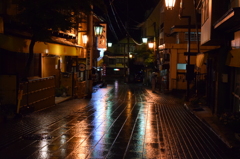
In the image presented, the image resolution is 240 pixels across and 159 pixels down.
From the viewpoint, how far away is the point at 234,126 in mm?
9117

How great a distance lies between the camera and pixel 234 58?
36.5 feet

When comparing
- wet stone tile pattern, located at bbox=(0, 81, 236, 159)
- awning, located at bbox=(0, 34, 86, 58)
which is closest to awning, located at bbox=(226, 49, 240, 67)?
wet stone tile pattern, located at bbox=(0, 81, 236, 159)

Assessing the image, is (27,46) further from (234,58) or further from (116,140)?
(234,58)

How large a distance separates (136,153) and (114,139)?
1.69m

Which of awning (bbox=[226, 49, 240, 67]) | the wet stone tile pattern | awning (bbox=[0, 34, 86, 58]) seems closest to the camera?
the wet stone tile pattern

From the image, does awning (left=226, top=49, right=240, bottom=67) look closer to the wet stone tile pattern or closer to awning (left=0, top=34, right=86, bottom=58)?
the wet stone tile pattern

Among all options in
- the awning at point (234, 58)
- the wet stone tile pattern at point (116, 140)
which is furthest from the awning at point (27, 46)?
the awning at point (234, 58)

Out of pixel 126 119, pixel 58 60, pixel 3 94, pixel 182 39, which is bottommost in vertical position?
pixel 126 119

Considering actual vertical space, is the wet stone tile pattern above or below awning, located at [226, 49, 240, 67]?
below

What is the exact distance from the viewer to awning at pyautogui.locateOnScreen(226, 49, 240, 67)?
34.6 feet

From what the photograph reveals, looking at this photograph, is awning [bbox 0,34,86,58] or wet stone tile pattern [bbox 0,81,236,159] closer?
wet stone tile pattern [bbox 0,81,236,159]

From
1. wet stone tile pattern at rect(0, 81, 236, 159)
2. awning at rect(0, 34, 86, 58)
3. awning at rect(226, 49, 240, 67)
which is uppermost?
awning at rect(0, 34, 86, 58)

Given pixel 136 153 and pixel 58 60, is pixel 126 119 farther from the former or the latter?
pixel 58 60

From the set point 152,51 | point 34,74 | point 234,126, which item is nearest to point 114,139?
point 234,126
